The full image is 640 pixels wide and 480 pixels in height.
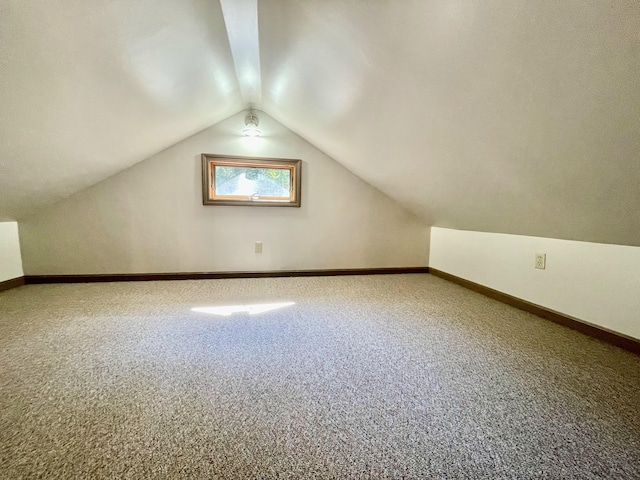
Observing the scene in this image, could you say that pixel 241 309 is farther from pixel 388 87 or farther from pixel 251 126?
pixel 251 126

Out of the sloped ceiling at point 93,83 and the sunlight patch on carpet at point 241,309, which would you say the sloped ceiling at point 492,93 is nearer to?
the sloped ceiling at point 93,83

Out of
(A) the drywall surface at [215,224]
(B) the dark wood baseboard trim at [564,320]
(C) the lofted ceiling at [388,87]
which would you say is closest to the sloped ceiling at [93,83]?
(C) the lofted ceiling at [388,87]

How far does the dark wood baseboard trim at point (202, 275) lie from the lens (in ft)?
9.05

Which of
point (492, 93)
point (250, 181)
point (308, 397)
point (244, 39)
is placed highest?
point (244, 39)

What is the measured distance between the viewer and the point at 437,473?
0.79 meters

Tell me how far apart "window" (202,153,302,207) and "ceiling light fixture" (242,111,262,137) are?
26cm

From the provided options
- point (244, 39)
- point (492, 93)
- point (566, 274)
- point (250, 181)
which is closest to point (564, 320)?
point (566, 274)

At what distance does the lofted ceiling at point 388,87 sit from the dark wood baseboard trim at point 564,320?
1.85 ft

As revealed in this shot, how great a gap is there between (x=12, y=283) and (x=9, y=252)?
29 cm

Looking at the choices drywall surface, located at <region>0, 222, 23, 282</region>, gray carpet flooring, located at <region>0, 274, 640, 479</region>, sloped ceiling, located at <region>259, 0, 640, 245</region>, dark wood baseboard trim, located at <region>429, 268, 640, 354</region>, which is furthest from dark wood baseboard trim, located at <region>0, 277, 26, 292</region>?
dark wood baseboard trim, located at <region>429, 268, 640, 354</region>

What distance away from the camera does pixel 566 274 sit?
76.7 inches

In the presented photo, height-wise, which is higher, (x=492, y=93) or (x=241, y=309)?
(x=492, y=93)

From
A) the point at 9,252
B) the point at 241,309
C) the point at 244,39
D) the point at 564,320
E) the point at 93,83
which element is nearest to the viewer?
the point at 93,83

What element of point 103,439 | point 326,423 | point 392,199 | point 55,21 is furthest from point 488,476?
point 392,199
